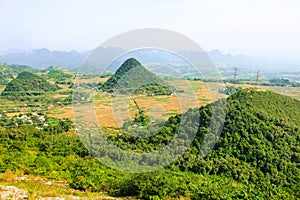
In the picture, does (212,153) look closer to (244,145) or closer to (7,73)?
(244,145)

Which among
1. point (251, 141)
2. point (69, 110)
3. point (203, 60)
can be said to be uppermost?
point (203, 60)

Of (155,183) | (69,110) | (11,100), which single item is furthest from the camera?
(11,100)

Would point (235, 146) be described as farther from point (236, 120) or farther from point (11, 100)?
point (11, 100)

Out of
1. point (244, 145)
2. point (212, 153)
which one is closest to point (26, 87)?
point (212, 153)

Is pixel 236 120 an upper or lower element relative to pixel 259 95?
lower

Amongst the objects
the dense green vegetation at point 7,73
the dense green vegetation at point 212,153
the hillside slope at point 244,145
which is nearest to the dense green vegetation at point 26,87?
the dense green vegetation at point 7,73

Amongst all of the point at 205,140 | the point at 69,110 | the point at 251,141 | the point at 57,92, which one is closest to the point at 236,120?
the point at 251,141

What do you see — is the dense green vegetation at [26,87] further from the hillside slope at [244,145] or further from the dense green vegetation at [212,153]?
the hillside slope at [244,145]
